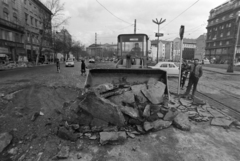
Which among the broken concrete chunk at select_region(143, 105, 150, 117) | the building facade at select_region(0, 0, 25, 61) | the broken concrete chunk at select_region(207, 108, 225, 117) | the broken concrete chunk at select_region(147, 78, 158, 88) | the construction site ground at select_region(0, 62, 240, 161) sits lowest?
Answer: the construction site ground at select_region(0, 62, 240, 161)

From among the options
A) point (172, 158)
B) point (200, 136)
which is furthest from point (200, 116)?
point (172, 158)

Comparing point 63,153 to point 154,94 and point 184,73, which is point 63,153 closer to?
point 154,94

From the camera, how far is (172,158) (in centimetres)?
271

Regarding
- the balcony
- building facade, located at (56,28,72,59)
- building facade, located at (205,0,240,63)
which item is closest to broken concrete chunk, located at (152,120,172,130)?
the balcony

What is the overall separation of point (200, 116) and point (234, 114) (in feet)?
4.74

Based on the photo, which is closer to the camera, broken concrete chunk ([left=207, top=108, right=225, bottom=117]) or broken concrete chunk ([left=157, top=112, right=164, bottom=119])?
broken concrete chunk ([left=157, top=112, right=164, bottom=119])

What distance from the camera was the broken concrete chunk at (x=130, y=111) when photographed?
12.0ft

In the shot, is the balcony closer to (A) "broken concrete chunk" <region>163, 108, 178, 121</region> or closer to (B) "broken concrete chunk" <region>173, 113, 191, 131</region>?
(A) "broken concrete chunk" <region>163, 108, 178, 121</region>

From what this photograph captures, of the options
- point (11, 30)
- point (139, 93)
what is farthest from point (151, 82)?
point (11, 30)

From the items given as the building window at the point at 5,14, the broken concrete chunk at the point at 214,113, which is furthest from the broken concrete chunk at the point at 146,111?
the building window at the point at 5,14

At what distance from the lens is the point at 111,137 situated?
3.14 meters

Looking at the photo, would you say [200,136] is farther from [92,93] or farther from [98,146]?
[92,93]

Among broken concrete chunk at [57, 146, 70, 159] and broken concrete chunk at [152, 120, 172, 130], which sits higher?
broken concrete chunk at [152, 120, 172, 130]

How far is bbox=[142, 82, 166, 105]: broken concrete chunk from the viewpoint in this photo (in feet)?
14.0
